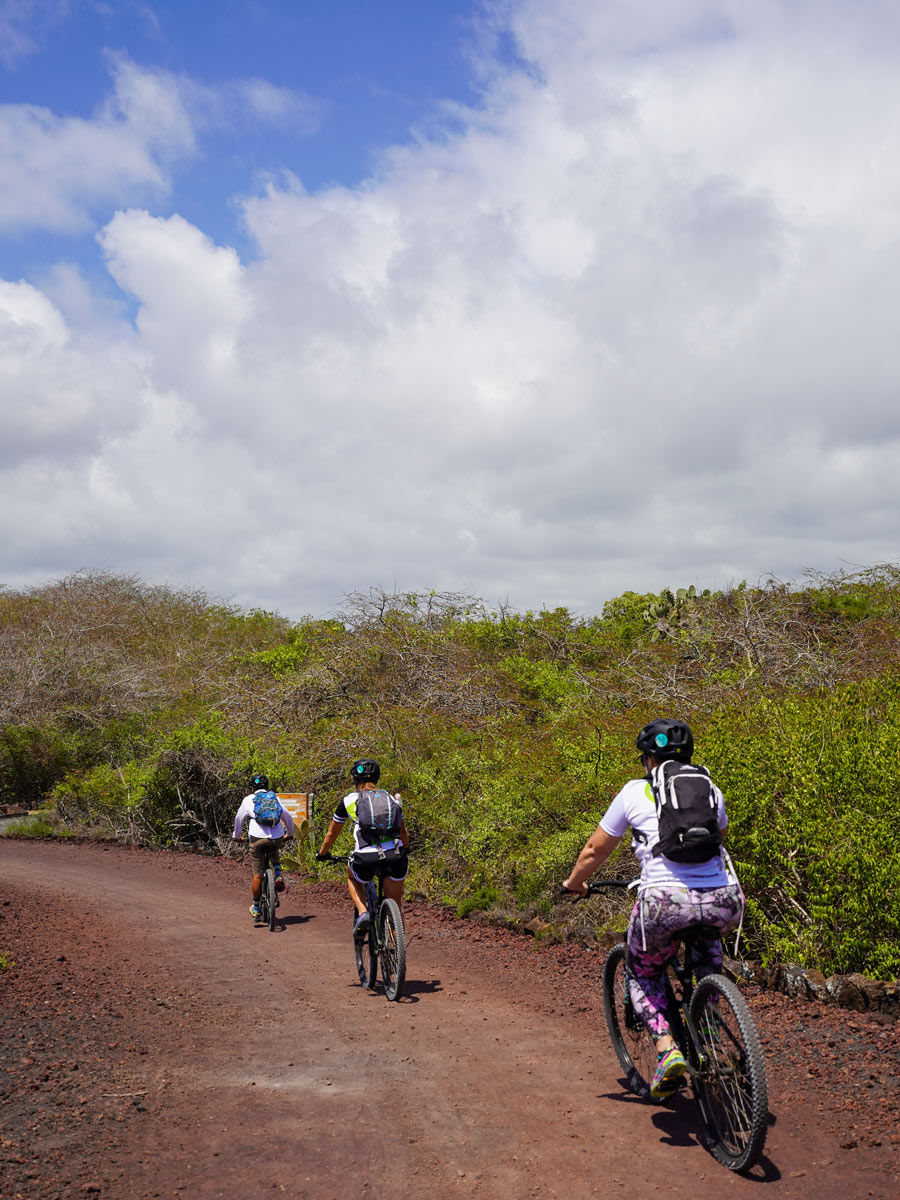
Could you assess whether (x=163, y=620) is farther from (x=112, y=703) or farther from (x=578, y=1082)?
(x=578, y=1082)

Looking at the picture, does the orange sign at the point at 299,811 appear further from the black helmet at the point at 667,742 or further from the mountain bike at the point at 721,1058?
the black helmet at the point at 667,742

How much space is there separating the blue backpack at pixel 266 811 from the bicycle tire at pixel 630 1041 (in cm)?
622

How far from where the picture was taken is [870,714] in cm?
813

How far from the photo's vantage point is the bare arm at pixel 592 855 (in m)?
4.52

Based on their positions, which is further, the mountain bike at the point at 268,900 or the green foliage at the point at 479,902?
the green foliage at the point at 479,902

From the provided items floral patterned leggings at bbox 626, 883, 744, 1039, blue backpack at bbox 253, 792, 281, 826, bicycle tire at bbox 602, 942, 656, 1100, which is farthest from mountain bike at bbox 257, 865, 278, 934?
floral patterned leggings at bbox 626, 883, 744, 1039

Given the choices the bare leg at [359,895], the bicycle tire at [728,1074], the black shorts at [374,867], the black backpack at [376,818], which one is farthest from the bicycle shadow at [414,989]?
the bicycle tire at [728,1074]

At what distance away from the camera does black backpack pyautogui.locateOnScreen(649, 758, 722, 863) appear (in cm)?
414

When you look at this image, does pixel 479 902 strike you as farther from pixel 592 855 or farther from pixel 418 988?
pixel 592 855

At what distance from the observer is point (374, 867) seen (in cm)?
754

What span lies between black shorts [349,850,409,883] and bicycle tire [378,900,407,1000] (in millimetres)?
227

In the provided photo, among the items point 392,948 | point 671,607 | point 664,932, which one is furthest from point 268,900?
point 671,607

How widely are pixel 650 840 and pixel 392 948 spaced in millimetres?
3667

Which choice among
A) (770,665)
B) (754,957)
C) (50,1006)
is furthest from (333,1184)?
(770,665)
